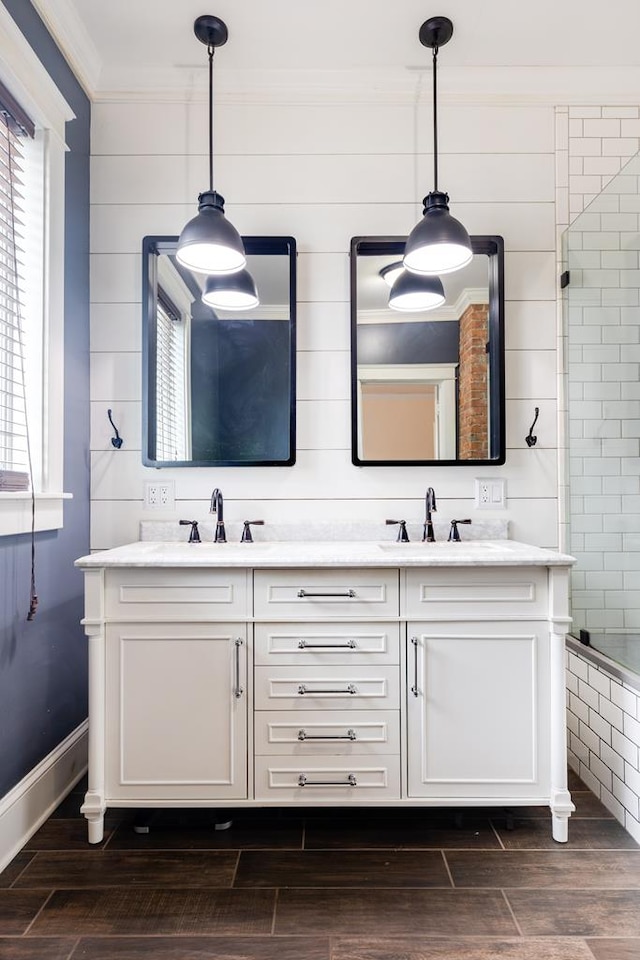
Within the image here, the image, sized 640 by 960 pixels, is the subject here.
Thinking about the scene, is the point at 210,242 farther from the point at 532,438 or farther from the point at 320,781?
the point at 320,781

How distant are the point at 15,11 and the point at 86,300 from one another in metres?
0.87

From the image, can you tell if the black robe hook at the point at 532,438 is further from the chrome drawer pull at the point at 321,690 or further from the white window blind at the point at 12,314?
the white window blind at the point at 12,314

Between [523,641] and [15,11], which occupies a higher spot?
[15,11]

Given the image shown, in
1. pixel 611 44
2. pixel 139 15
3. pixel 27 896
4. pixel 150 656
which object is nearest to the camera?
pixel 27 896

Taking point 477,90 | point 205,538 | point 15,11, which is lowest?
point 205,538

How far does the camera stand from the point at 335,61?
6.85 feet

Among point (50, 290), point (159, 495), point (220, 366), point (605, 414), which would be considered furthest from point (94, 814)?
point (605, 414)

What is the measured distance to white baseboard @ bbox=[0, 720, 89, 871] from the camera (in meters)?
1.54

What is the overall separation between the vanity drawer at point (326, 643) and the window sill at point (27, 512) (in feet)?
2.55

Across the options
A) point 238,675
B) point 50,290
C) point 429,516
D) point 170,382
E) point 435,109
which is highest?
point 435,109

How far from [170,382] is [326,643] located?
1200 millimetres

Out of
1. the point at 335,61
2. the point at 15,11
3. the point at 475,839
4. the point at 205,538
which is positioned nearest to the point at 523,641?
the point at 475,839

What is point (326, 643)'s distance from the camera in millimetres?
1623

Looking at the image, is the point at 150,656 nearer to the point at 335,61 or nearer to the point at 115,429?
the point at 115,429
